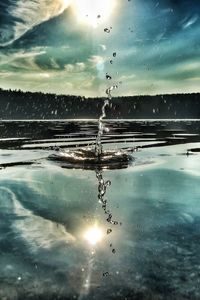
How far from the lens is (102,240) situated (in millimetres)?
6367

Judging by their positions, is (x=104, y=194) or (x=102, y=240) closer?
(x=102, y=240)

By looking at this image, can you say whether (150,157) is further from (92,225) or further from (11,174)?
(92,225)

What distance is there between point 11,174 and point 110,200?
15.1ft

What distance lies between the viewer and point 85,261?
216 inches

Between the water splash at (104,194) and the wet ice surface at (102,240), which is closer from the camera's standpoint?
the wet ice surface at (102,240)

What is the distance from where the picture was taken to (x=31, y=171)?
43.3 ft

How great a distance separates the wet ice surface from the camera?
4707mm

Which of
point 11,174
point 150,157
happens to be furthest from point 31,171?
point 150,157

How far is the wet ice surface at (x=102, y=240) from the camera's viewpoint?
4.71 meters

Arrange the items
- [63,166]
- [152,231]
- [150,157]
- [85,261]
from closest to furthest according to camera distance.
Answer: [85,261], [152,231], [63,166], [150,157]

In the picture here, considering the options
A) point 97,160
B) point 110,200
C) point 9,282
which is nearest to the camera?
point 9,282

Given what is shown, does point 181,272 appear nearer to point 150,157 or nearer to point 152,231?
point 152,231

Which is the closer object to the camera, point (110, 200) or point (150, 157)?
point (110, 200)

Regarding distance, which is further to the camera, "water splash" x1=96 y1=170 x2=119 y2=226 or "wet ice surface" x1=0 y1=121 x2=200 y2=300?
"water splash" x1=96 y1=170 x2=119 y2=226
